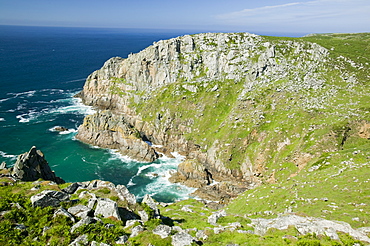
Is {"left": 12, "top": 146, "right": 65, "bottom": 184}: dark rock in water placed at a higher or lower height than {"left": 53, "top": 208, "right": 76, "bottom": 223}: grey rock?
lower

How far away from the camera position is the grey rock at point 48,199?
82.2 ft

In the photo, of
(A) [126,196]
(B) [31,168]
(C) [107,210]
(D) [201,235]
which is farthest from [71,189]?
(B) [31,168]

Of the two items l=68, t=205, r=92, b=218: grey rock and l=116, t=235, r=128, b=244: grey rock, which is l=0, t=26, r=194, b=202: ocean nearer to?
l=68, t=205, r=92, b=218: grey rock

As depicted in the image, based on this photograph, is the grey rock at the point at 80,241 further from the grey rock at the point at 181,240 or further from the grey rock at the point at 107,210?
the grey rock at the point at 181,240

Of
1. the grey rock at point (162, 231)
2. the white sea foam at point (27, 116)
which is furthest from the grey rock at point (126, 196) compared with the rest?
the white sea foam at point (27, 116)

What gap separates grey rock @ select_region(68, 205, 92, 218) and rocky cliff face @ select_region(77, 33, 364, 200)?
5611 centimetres

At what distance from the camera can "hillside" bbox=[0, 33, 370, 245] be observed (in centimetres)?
2908

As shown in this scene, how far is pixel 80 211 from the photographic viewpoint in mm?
25234

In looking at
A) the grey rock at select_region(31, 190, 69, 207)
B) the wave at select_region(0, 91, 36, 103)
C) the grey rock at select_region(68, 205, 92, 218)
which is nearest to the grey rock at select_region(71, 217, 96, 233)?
the grey rock at select_region(68, 205, 92, 218)

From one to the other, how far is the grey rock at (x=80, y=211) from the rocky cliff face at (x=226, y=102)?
5611 cm

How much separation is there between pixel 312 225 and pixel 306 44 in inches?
4308

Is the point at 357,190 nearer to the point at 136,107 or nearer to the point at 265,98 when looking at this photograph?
the point at 265,98

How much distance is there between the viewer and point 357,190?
129 ft

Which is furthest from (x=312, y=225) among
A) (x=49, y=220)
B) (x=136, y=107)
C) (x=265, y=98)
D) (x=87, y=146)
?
(x=136, y=107)
